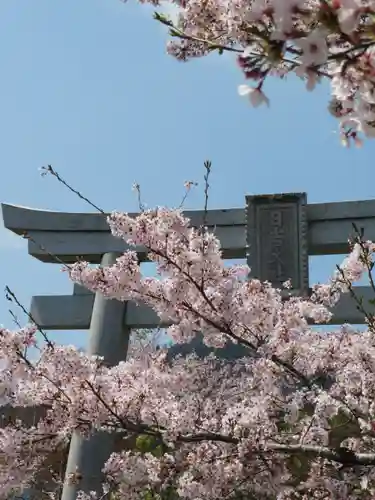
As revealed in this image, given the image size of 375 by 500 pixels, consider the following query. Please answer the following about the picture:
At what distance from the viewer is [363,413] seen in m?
2.47

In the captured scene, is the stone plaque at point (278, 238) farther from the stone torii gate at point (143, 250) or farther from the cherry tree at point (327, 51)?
the cherry tree at point (327, 51)

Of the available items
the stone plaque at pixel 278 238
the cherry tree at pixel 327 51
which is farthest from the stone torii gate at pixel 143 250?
the cherry tree at pixel 327 51

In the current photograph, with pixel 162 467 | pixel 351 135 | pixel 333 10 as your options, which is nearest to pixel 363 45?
pixel 333 10

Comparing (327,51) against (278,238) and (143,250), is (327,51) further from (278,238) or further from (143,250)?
(143,250)

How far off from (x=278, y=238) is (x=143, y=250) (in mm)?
1305

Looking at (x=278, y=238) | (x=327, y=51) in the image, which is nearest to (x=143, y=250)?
(x=278, y=238)

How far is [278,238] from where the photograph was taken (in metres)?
5.69

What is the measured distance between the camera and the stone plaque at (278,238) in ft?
18.1

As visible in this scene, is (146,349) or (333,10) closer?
(333,10)

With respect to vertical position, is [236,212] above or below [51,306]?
above

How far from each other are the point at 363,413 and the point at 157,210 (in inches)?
50.5

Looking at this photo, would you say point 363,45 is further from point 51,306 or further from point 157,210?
point 51,306

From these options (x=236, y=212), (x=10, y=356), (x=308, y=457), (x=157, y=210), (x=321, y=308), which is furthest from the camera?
(x=236, y=212)

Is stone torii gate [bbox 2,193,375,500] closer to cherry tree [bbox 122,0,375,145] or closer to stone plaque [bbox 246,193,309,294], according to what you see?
stone plaque [bbox 246,193,309,294]
